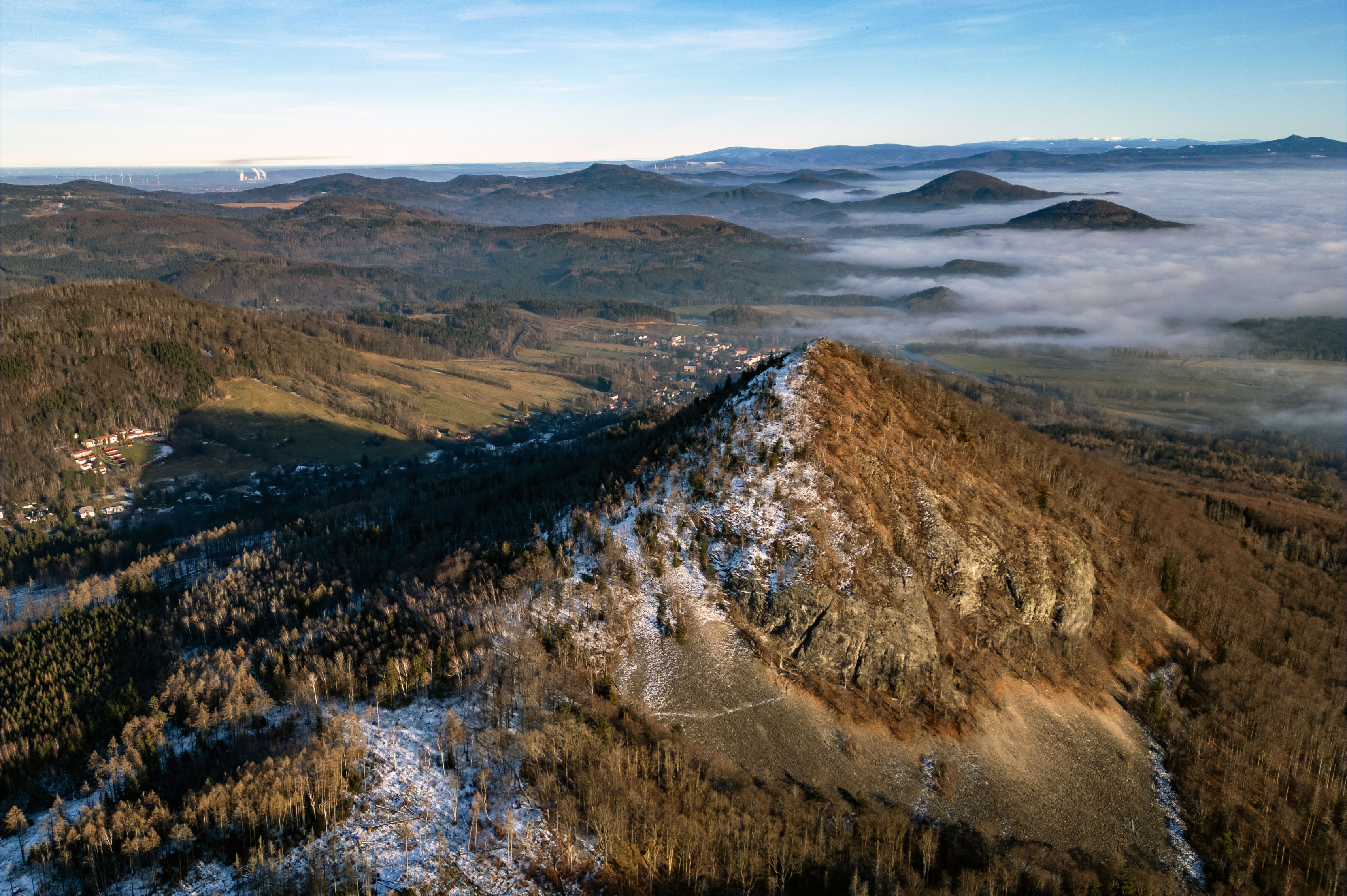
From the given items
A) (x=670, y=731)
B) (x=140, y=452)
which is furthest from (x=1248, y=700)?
(x=140, y=452)

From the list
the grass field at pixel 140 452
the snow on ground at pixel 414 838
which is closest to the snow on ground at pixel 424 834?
the snow on ground at pixel 414 838

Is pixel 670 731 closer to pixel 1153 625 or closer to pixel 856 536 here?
pixel 856 536

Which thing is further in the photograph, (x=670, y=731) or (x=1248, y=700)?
(x=1248, y=700)

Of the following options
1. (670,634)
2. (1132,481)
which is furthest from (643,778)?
(1132,481)

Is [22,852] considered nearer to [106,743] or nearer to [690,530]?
[106,743]

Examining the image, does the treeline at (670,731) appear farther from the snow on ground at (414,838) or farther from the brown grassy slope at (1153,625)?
the snow on ground at (414,838)

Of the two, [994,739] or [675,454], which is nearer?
[994,739]

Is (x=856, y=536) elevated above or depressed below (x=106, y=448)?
above

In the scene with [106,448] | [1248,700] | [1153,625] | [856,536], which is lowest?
[1248,700]
